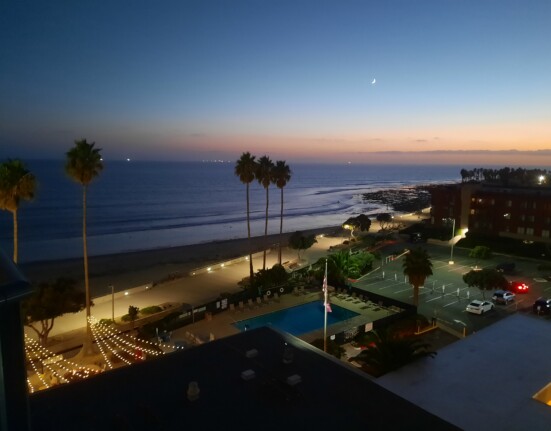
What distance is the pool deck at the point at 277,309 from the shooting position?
87.7 feet

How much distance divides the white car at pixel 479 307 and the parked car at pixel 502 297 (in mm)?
1941

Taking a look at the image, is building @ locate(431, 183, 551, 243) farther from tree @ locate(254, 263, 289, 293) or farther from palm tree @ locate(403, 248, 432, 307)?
tree @ locate(254, 263, 289, 293)

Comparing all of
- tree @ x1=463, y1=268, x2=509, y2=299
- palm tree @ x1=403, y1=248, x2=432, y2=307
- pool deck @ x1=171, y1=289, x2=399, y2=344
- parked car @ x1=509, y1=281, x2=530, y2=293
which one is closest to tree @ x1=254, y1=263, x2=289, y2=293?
pool deck @ x1=171, y1=289, x2=399, y2=344

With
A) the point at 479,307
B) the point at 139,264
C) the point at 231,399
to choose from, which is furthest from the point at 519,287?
the point at 139,264

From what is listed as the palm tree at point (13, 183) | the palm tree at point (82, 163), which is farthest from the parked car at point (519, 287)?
the palm tree at point (13, 183)

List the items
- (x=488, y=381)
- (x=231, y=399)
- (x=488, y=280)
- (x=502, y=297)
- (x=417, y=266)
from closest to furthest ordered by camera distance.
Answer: (x=231, y=399)
(x=488, y=381)
(x=417, y=266)
(x=488, y=280)
(x=502, y=297)

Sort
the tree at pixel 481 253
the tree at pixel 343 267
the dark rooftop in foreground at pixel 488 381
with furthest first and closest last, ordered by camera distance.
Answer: the tree at pixel 481 253 → the tree at pixel 343 267 → the dark rooftop in foreground at pixel 488 381

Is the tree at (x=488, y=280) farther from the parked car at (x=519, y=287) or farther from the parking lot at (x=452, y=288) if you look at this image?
the parked car at (x=519, y=287)

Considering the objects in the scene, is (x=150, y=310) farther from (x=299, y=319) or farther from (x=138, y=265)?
(x=138, y=265)

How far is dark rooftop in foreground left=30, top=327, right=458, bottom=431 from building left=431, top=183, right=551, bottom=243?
5152 cm

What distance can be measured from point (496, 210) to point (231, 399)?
56678mm

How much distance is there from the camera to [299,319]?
A: 31438mm

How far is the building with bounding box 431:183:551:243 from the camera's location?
53938 mm

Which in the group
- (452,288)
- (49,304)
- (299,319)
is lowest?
(299,319)
